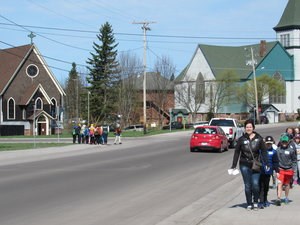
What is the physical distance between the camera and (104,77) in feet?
256

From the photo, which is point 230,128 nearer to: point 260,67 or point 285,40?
point 260,67

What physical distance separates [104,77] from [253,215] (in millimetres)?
69531

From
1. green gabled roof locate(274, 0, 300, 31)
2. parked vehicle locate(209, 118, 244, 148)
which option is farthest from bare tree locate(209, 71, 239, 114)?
parked vehicle locate(209, 118, 244, 148)

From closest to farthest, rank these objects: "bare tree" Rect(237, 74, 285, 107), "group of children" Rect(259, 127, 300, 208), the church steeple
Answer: "group of children" Rect(259, 127, 300, 208)
"bare tree" Rect(237, 74, 285, 107)
the church steeple

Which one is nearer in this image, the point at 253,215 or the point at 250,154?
the point at 253,215

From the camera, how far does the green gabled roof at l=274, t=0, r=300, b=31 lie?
98.4 metres

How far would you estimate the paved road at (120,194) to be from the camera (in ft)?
31.7

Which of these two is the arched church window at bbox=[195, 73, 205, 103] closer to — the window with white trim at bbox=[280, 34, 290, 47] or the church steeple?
the window with white trim at bbox=[280, 34, 290, 47]

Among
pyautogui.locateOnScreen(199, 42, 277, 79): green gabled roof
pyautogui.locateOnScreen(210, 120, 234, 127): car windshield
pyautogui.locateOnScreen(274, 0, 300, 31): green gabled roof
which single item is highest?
pyautogui.locateOnScreen(274, 0, 300, 31): green gabled roof

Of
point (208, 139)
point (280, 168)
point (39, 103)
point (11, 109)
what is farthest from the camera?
point (39, 103)

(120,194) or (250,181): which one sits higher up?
(250,181)

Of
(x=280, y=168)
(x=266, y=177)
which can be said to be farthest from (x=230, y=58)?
(x=266, y=177)

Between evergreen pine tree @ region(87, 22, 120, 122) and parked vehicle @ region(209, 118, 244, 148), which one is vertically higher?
evergreen pine tree @ region(87, 22, 120, 122)

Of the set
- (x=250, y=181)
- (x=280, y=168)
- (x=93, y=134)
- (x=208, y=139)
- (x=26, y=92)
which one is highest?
(x=26, y=92)
